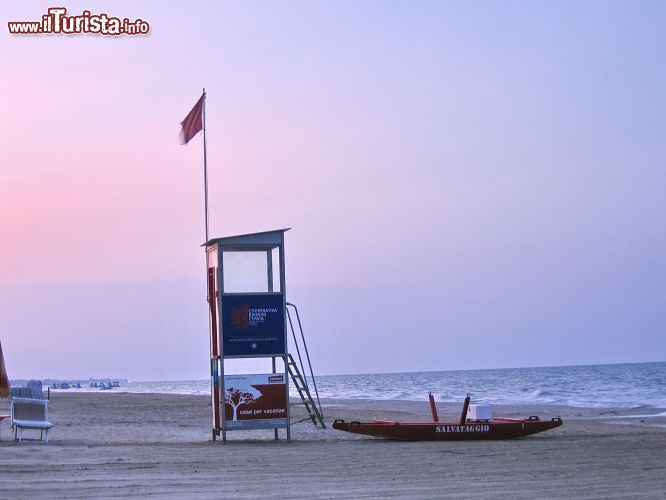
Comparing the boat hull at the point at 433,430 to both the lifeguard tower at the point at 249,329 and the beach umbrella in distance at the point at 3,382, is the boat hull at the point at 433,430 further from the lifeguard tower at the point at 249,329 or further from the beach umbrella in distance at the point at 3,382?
the beach umbrella in distance at the point at 3,382

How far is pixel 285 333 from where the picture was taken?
18.3m

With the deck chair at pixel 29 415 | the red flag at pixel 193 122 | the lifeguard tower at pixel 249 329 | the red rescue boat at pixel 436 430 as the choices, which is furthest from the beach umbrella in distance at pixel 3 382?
the red flag at pixel 193 122

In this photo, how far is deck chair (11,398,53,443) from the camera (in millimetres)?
16625

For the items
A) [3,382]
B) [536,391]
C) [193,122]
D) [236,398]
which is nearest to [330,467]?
[236,398]

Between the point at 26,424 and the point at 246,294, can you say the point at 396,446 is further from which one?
the point at 26,424

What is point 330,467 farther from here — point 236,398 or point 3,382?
point 3,382

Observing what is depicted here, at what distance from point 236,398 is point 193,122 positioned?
6.37 m

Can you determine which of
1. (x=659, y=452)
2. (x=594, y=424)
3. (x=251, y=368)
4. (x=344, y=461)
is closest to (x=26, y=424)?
(x=251, y=368)

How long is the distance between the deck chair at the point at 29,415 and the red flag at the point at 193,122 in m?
6.79

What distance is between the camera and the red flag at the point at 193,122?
2075 centimetres

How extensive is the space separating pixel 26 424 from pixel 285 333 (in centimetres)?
490

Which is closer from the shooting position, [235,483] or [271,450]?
[235,483]

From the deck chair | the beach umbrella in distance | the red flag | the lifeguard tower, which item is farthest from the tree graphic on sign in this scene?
the red flag

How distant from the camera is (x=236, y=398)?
1803cm
